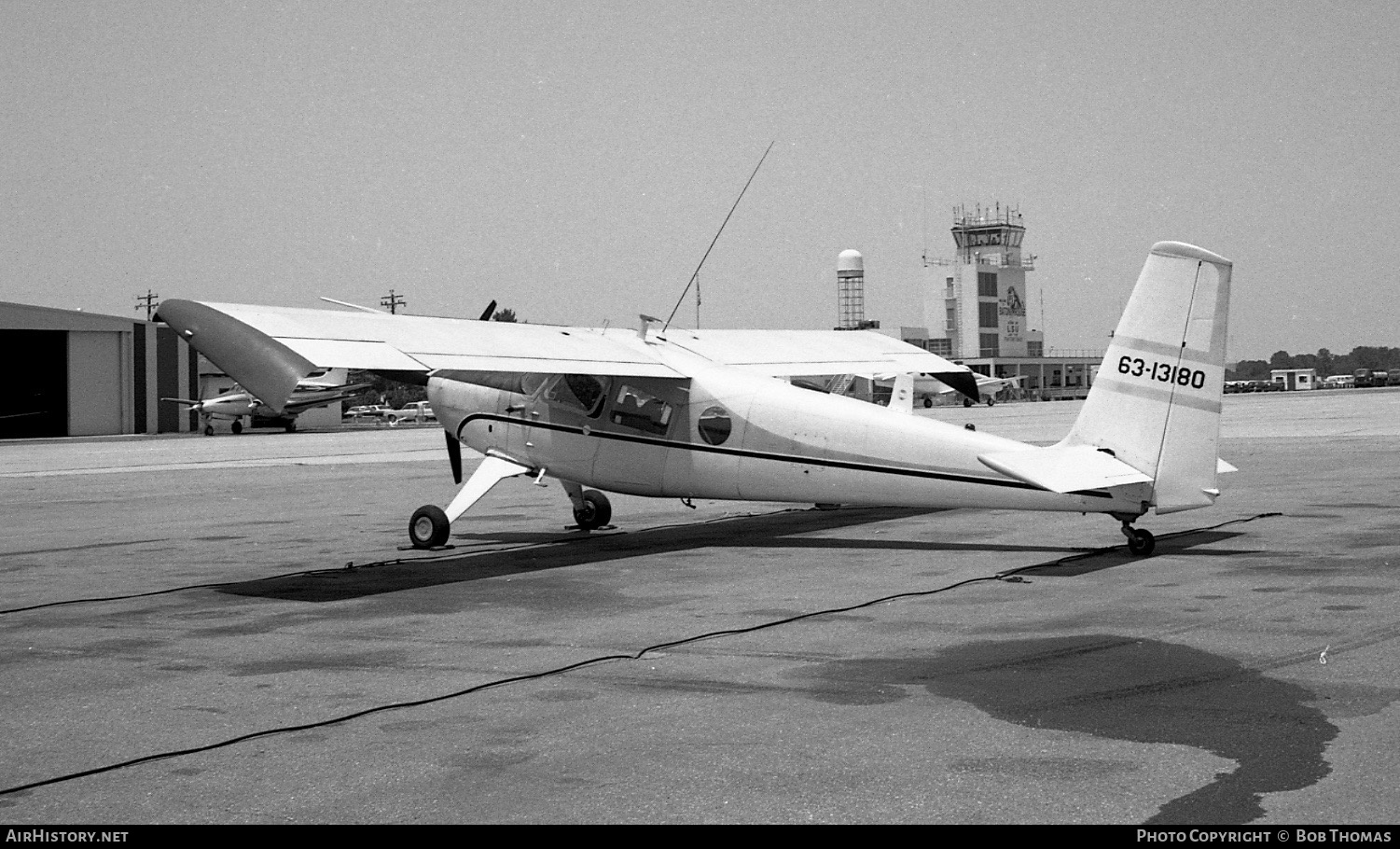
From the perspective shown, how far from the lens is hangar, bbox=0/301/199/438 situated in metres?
63.8

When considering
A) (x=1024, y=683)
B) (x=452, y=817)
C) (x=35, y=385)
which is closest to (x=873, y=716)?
(x=1024, y=683)

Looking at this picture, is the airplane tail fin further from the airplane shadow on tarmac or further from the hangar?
the hangar

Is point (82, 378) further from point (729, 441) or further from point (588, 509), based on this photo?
point (729, 441)

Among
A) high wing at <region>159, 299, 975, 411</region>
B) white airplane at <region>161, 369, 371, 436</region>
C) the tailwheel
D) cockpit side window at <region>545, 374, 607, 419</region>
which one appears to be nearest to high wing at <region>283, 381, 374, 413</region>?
white airplane at <region>161, 369, 371, 436</region>

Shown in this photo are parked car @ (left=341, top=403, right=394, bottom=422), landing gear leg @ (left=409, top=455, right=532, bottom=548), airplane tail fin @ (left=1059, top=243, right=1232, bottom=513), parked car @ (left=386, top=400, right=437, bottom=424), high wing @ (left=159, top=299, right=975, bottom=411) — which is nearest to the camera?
high wing @ (left=159, top=299, right=975, bottom=411)

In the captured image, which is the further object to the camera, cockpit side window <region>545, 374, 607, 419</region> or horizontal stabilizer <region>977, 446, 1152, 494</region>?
cockpit side window <region>545, 374, 607, 419</region>

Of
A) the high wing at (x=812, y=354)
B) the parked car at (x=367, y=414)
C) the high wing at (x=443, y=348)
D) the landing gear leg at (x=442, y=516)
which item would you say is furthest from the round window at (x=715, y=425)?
the parked car at (x=367, y=414)

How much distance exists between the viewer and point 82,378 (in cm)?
6419

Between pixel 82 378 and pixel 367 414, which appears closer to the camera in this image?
pixel 82 378

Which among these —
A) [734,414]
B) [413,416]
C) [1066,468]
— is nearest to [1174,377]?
[1066,468]

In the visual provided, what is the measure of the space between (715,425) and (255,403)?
51685 millimetres

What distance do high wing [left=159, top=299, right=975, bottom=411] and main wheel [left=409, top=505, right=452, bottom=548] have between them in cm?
243

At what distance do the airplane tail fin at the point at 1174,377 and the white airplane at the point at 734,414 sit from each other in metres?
0.01

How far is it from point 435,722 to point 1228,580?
7368 mm
